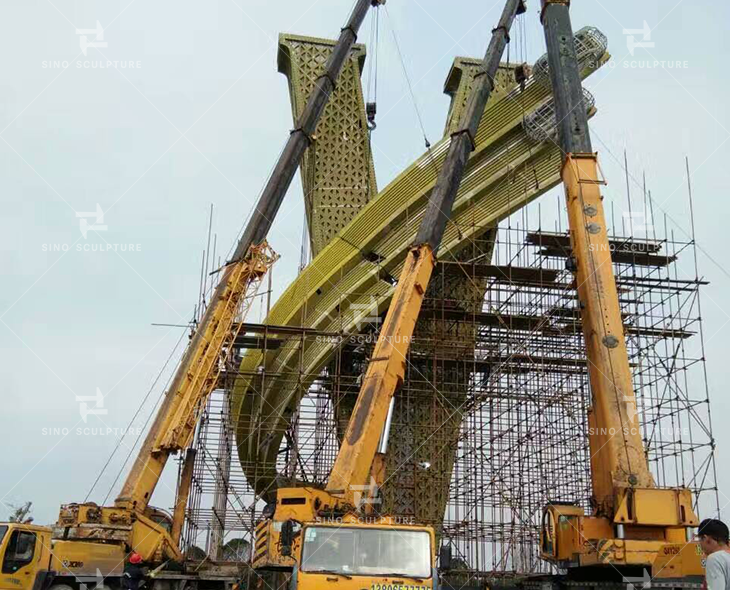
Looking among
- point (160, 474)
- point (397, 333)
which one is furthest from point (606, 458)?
point (160, 474)

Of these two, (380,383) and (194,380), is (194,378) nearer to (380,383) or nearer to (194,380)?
(194,380)

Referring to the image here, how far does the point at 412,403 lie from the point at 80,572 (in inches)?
426

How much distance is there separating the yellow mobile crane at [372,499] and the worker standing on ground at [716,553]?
177 inches

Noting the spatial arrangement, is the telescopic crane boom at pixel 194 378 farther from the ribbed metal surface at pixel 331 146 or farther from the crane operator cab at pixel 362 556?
the crane operator cab at pixel 362 556

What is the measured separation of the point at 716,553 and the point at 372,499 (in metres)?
9.42

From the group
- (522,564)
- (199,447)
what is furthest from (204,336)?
(522,564)

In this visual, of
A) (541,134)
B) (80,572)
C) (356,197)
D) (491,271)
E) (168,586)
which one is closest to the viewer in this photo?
(80,572)

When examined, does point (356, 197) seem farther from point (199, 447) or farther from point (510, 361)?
point (199, 447)

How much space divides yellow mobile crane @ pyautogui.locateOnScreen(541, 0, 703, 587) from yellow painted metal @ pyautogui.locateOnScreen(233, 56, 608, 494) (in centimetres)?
579

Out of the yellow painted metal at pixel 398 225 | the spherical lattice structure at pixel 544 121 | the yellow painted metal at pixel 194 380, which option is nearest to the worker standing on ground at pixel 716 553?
the yellow painted metal at pixel 194 380

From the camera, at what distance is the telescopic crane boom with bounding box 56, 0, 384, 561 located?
48.2 feet

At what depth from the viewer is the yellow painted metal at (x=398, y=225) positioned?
68.8 feet

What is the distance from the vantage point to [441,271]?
22.0 m

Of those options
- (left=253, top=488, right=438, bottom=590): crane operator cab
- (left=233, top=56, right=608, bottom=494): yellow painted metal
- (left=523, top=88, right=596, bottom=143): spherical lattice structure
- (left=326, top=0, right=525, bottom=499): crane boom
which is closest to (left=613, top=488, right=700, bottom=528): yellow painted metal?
(left=253, top=488, right=438, bottom=590): crane operator cab
